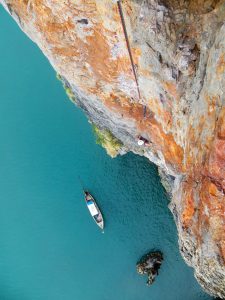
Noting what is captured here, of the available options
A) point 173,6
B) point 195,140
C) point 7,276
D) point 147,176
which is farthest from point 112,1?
point 7,276

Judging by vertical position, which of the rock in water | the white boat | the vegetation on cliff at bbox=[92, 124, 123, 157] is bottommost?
the rock in water

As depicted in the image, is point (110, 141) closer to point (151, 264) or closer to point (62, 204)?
point (62, 204)

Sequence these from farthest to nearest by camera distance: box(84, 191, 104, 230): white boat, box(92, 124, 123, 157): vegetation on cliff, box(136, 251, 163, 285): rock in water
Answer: box(84, 191, 104, 230): white boat, box(136, 251, 163, 285): rock in water, box(92, 124, 123, 157): vegetation on cliff

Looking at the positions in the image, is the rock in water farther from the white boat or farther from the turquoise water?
the white boat

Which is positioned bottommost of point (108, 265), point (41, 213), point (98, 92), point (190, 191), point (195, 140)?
point (108, 265)

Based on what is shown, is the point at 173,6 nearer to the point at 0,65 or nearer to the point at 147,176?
the point at 147,176

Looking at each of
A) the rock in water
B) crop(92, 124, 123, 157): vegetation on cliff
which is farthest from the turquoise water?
crop(92, 124, 123, 157): vegetation on cliff

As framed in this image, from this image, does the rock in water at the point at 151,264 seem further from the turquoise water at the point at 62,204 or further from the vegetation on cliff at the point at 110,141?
the vegetation on cliff at the point at 110,141
